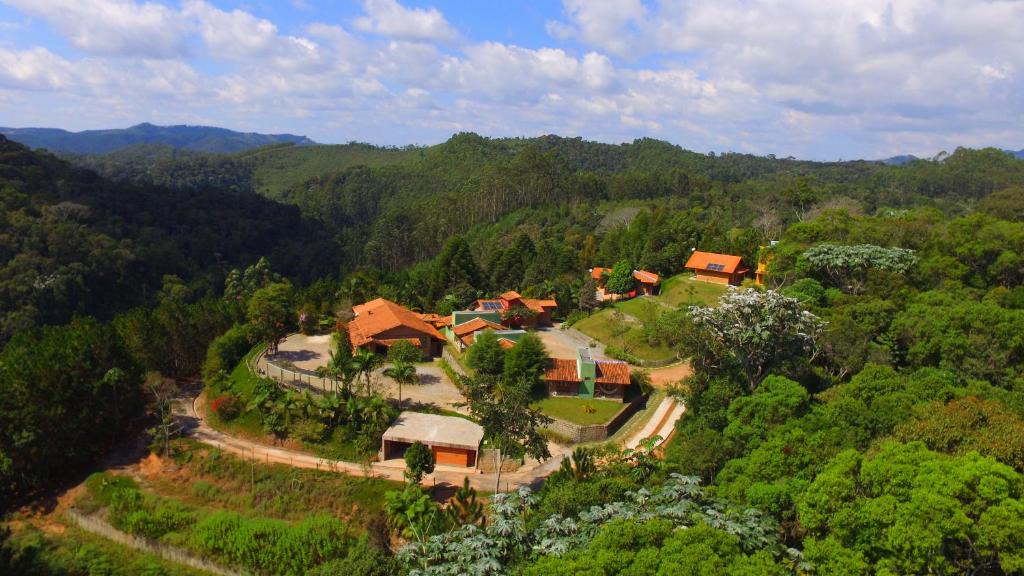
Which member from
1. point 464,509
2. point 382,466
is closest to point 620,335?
point 382,466

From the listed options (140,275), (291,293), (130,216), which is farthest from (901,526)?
(130,216)

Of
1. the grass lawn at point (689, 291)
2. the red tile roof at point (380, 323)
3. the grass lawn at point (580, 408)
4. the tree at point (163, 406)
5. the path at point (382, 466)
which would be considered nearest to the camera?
the path at point (382, 466)

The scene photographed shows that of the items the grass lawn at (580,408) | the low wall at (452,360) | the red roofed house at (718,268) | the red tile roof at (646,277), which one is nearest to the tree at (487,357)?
the low wall at (452,360)

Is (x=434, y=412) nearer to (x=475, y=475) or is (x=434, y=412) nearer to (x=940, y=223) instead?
(x=475, y=475)

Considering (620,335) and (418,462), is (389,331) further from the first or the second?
(620,335)

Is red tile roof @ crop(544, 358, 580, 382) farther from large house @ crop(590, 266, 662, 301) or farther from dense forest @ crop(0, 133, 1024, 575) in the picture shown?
large house @ crop(590, 266, 662, 301)

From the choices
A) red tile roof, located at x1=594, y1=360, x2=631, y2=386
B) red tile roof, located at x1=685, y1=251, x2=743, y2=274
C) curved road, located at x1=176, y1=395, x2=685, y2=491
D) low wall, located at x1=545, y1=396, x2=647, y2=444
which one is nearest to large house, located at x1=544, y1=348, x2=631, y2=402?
red tile roof, located at x1=594, y1=360, x2=631, y2=386

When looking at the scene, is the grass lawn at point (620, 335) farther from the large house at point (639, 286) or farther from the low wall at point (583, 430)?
the low wall at point (583, 430)
